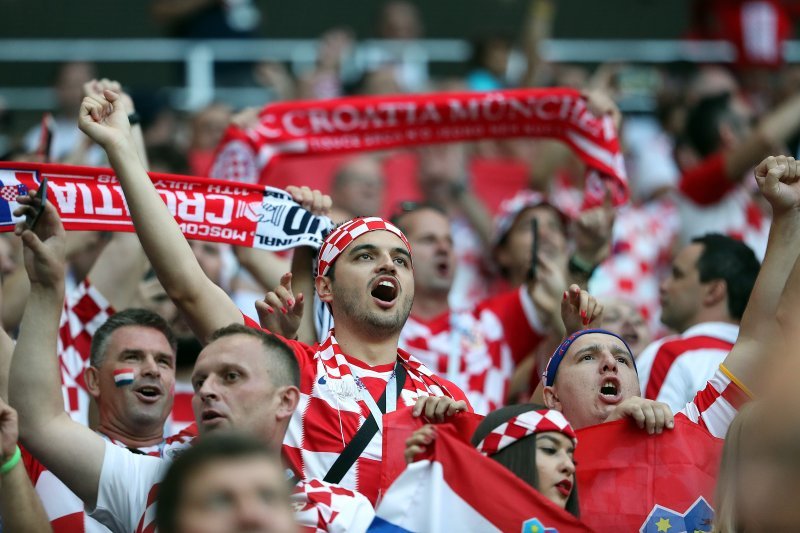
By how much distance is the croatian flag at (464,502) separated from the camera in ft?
15.1

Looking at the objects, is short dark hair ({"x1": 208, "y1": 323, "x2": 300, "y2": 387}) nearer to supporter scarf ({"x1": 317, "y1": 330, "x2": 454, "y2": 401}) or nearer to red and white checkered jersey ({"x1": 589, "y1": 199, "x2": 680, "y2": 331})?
supporter scarf ({"x1": 317, "y1": 330, "x2": 454, "y2": 401})

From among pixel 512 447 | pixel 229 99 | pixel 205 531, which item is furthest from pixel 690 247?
pixel 229 99

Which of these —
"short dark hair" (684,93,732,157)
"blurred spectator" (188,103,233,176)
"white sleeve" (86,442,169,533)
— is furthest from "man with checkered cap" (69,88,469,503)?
"blurred spectator" (188,103,233,176)

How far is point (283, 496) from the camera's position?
3691 millimetres

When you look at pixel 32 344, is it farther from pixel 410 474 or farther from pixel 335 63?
pixel 335 63

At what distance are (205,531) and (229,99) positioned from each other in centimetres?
986

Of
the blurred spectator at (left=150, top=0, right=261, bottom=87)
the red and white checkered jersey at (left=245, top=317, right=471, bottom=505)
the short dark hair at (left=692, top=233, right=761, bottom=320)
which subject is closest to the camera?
the red and white checkered jersey at (left=245, top=317, right=471, bottom=505)

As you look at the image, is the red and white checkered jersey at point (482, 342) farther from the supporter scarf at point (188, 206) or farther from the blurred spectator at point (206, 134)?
the blurred spectator at point (206, 134)

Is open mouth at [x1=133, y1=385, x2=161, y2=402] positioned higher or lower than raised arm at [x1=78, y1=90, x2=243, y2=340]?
lower

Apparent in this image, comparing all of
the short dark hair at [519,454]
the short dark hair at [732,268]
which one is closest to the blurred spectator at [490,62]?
the short dark hair at [732,268]

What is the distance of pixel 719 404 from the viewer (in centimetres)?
546

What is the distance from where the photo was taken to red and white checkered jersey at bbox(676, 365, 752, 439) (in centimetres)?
541

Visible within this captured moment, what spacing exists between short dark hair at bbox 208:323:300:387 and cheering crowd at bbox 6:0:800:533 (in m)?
0.01

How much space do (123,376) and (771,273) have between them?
2.69 meters
